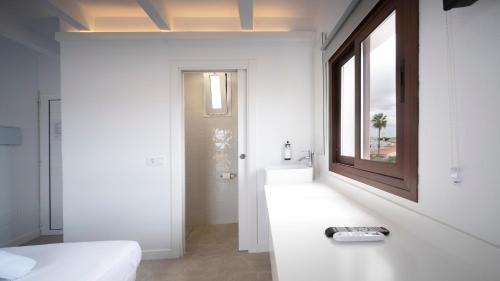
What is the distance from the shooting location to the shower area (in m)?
3.29

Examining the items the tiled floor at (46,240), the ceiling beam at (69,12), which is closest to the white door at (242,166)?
the ceiling beam at (69,12)

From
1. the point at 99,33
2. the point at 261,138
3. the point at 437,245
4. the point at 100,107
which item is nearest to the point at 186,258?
the point at 261,138

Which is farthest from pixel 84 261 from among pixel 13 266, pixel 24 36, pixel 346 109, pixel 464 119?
pixel 24 36

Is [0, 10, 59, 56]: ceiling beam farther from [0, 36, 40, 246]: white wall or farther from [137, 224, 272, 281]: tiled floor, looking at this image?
[137, 224, 272, 281]: tiled floor

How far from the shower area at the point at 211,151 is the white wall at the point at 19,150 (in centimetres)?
199

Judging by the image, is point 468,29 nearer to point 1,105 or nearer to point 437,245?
point 437,245

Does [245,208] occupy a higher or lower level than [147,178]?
lower

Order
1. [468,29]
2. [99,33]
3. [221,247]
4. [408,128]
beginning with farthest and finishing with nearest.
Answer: [221,247]
[99,33]
[408,128]
[468,29]

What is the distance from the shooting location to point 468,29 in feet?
2.08

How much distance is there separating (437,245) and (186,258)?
2.25 m

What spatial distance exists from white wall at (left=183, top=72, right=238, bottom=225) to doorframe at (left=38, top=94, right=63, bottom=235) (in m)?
1.85

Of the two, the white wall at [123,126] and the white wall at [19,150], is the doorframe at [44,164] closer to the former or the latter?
the white wall at [19,150]

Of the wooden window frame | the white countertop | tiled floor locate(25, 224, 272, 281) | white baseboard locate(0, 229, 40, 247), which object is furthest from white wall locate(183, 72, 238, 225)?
the white countertop

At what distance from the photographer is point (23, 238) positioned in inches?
108
